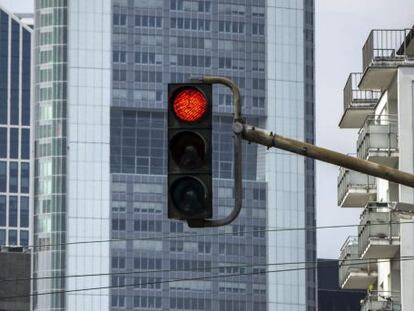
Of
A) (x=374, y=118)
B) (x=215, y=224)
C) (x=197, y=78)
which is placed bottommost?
(x=215, y=224)

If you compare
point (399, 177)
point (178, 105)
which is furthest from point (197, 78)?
point (399, 177)

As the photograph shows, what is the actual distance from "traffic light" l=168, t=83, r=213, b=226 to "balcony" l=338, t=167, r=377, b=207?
44.5 metres

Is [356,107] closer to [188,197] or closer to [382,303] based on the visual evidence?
[382,303]

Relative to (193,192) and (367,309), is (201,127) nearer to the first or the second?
(193,192)

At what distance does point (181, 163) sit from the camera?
26312 millimetres

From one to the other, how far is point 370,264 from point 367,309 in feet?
22.4

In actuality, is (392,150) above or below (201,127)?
above

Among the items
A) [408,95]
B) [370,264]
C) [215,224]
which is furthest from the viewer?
[370,264]

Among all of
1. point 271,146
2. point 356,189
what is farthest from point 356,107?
point 271,146

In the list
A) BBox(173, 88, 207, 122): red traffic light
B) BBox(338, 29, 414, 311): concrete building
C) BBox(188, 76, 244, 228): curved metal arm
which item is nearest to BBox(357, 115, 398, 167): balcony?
BBox(338, 29, 414, 311): concrete building

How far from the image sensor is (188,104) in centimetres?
2633

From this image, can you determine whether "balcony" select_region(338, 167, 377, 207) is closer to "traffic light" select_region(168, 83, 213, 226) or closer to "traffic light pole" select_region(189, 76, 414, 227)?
"traffic light pole" select_region(189, 76, 414, 227)

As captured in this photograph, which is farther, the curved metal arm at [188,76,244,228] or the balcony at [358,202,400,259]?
the balcony at [358,202,400,259]

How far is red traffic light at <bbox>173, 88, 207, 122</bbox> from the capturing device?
2631 cm
